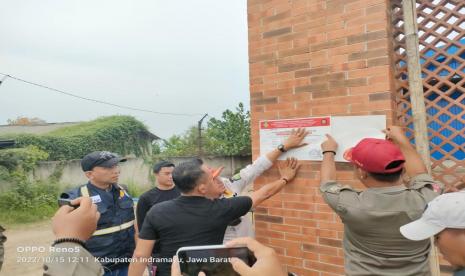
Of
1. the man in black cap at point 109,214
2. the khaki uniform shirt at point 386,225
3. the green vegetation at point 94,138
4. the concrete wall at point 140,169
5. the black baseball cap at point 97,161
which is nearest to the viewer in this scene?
the khaki uniform shirt at point 386,225

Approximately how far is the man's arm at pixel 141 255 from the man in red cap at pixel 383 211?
47.7 inches

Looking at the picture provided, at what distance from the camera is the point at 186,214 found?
2178 millimetres

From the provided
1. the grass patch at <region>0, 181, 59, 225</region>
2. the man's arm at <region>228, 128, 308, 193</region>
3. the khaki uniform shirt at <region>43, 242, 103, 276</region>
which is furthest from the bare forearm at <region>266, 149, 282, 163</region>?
the grass patch at <region>0, 181, 59, 225</region>

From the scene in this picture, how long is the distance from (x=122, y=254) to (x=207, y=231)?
4.28ft

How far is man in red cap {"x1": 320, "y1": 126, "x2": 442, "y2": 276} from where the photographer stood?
177cm

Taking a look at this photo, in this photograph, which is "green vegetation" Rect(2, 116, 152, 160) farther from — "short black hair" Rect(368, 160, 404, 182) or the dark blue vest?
"short black hair" Rect(368, 160, 404, 182)

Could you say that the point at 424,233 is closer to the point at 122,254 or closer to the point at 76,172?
the point at 122,254

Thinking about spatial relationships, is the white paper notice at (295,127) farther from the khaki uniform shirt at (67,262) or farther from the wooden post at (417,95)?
the khaki uniform shirt at (67,262)

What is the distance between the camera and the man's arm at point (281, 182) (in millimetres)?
2666

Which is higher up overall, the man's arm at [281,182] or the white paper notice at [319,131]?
the white paper notice at [319,131]

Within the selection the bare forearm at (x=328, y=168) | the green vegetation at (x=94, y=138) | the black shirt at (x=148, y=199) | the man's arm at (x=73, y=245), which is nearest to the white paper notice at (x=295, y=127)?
the bare forearm at (x=328, y=168)

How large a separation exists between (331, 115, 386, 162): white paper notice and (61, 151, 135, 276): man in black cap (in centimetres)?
198

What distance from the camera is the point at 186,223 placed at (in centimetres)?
215

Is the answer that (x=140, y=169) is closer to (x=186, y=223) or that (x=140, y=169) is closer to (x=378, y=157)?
(x=186, y=223)
